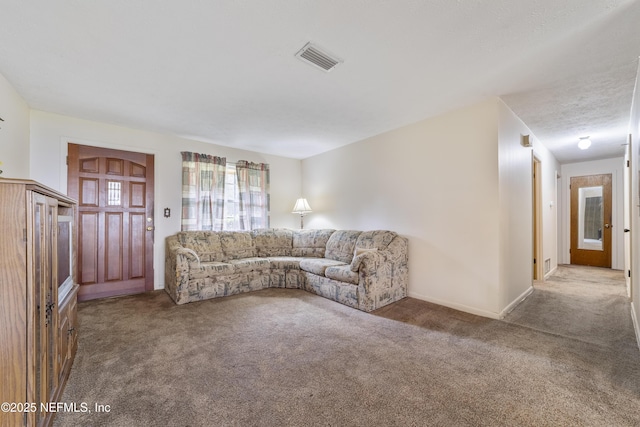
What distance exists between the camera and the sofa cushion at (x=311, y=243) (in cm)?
456

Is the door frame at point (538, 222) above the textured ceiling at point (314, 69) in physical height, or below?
below

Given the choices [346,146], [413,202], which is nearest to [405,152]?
[413,202]

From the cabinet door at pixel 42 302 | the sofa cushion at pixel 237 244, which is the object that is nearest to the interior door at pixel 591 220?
the sofa cushion at pixel 237 244

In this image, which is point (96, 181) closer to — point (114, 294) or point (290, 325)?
point (114, 294)

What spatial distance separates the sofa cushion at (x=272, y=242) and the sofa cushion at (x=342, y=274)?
138 centimetres

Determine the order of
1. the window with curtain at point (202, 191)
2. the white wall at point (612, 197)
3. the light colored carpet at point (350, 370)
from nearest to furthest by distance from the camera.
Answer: the light colored carpet at point (350, 370) < the window with curtain at point (202, 191) < the white wall at point (612, 197)

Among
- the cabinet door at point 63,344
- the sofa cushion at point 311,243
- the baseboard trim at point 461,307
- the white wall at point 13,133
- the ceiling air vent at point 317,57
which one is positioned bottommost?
the baseboard trim at point 461,307

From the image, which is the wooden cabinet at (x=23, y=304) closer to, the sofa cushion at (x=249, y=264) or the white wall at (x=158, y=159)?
the sofa cushion at (x=249, y=264)

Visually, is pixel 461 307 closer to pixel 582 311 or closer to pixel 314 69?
pixel 582 311

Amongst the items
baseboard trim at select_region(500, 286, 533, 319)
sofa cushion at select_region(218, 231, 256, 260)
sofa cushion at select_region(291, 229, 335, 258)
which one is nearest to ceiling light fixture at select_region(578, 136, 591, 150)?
baseboard trim at select_region(500, 286, 533, 319)

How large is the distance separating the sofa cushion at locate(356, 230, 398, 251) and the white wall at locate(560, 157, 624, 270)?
17.0ft

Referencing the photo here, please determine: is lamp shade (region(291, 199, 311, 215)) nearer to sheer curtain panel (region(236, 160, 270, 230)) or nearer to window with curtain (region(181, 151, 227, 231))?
sheer curtain panel (region(236, 160, 270, 230))

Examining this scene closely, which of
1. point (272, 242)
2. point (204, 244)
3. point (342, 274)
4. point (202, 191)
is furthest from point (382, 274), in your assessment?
point (202, 191)

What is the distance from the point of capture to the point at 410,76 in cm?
245
